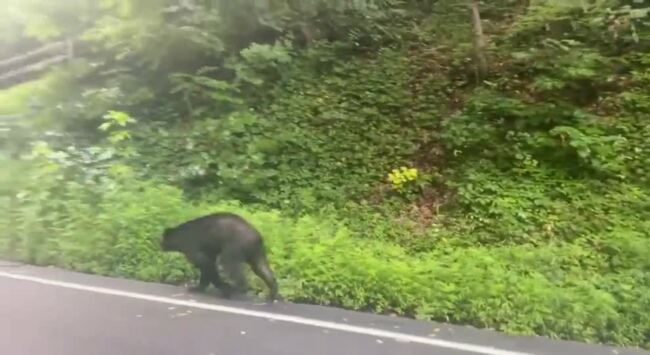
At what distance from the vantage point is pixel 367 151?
9.55m

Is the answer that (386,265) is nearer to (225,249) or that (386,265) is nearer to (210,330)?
(225,249)

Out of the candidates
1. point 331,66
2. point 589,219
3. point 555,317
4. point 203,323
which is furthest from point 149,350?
point 331,66

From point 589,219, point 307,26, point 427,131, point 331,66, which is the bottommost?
point 589,219

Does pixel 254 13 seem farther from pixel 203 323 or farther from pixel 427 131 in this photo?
pixel 203 323

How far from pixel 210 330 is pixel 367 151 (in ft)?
15.2

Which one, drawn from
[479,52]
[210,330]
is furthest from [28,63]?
[210,330]

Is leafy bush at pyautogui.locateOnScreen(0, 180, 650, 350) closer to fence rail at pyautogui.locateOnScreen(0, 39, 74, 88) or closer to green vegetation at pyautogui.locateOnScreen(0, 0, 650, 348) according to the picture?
green vegetation at pyautogui.locateOnScreen(0, 0, 650, 348)

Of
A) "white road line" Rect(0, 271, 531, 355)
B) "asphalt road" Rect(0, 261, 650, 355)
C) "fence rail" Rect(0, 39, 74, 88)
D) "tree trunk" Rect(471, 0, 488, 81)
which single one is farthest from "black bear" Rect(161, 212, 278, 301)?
"fence rail" Rect(0, 39, 74, 88)

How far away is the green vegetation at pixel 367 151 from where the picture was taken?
249 inches

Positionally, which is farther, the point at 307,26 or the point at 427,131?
the point at 307,26

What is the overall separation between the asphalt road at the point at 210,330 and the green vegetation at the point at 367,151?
1.26 feet

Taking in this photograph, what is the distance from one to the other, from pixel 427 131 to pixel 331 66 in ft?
7.51

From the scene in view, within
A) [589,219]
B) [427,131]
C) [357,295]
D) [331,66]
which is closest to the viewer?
[357,295]

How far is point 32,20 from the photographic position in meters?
11.4
